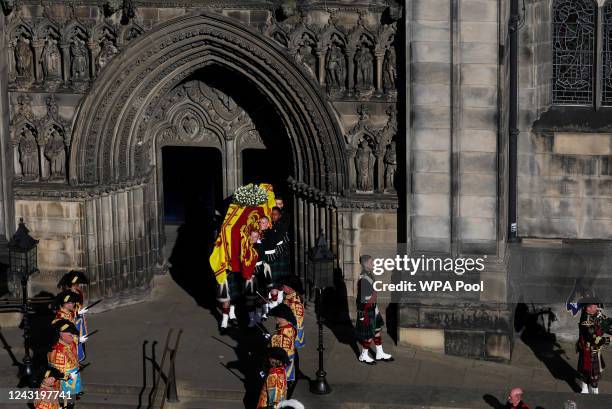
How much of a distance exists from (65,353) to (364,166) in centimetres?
732

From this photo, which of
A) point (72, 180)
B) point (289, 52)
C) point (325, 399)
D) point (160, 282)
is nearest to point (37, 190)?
point (72, 180)

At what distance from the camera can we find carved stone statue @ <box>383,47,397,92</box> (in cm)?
2930

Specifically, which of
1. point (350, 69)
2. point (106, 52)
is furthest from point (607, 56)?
point (106, 52)

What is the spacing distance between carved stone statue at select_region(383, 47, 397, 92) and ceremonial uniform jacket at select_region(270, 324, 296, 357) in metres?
5.79

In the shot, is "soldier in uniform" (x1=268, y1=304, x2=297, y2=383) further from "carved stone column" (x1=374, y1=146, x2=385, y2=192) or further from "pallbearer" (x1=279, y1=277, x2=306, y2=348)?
"carved stone column" (x1=374, y1=146, x2=385, y2=192)

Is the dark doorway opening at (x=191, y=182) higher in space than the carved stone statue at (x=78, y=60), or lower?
lower

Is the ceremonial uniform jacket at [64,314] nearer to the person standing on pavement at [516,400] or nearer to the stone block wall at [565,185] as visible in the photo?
the person standing on pavement at [516,400]

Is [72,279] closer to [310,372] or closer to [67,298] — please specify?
[67,298]

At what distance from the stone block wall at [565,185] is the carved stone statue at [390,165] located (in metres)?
2.43

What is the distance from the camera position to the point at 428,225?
28.8 meters

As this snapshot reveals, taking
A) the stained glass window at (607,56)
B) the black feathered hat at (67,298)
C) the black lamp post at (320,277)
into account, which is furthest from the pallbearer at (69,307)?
the stained glass window at (607,56)

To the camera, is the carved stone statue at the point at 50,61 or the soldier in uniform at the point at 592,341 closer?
the soldier in uniform at the point at 592,341

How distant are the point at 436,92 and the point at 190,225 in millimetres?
8684

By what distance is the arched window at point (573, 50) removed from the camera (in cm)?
2947
